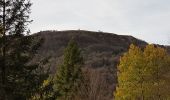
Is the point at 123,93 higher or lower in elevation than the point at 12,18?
lower

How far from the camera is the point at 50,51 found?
165 m

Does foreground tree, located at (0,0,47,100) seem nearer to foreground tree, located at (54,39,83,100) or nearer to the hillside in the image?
foreground tree, located at (54,39,83,100)

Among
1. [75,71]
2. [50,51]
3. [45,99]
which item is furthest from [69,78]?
[50,51]

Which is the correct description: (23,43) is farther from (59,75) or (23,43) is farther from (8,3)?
(59,75)

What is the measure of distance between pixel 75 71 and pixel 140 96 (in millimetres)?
9094

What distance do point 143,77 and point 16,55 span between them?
101 ft

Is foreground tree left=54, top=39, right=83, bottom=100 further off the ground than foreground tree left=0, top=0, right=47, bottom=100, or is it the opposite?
foreground tree left=0, top=0, right=47, bottom=100

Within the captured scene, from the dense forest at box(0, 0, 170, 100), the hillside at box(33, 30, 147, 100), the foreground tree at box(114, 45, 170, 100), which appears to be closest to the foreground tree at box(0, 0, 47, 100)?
the dense forest at box(0, 0, 170, 100)

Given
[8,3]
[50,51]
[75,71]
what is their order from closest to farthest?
[8,3]
[75,71]
[50,51]

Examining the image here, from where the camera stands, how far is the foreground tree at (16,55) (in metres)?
26.2

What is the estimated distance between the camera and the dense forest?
26484mm

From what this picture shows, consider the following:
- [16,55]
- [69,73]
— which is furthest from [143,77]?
[16,55]

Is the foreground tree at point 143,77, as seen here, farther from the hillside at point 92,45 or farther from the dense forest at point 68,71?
the hillside at point 92,45

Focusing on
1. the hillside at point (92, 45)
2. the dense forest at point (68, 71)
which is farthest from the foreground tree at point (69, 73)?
the hillside at point (92, 45)
